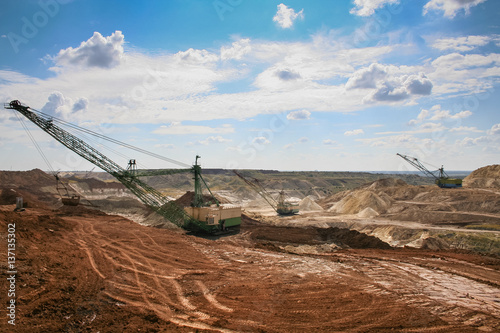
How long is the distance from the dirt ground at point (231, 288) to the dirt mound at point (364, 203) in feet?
113

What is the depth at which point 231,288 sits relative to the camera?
1421 centimetres

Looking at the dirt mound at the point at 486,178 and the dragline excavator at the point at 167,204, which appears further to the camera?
the dirt mound at the point at 486,178

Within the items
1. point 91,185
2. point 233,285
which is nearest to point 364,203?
point 233,285

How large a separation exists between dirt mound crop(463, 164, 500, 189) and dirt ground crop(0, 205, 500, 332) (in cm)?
5959

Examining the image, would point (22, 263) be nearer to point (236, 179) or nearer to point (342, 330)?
point (342, 330)

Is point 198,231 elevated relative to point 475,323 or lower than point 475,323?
lower

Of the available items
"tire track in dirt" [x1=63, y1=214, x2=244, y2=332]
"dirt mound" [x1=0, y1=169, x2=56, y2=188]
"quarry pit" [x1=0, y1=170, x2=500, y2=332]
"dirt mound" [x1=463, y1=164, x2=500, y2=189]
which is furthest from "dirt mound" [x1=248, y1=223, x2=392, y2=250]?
"dirt mound" [x1=0, y1=169, x2=56, y2=188]

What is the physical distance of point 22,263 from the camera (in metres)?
12.5

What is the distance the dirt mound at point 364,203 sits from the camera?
5619 cm

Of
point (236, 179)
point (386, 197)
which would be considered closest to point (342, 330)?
point (386, 197)

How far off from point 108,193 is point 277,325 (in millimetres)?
82584

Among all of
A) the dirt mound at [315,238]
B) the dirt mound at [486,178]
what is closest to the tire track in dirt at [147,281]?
the dirt mound at [315,238]

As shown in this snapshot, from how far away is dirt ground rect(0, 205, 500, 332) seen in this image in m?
10.3
